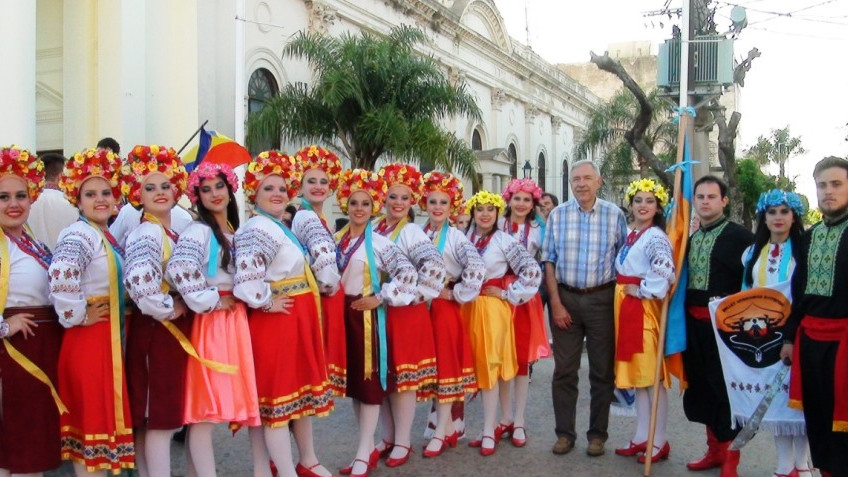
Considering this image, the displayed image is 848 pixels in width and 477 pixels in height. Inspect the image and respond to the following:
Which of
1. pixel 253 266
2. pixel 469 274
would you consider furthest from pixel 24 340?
pixel 469 274

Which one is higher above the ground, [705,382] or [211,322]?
[211,322]

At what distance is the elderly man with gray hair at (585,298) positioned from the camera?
5750 millimetres

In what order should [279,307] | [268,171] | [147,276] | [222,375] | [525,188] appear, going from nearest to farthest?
[147,276] < [222,375] < [279,307] < [268,171] < [525,188]

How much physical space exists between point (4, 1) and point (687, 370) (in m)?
9.15

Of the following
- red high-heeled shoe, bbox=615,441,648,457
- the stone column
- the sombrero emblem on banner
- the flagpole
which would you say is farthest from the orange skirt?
the stone column

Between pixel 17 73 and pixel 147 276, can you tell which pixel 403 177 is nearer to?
pixel 147 276

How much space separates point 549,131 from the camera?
36531 millimetres

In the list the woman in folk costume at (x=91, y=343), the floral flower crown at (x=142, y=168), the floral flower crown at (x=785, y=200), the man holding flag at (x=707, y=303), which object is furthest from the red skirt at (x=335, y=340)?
the floral flower crown at (x=785, y=200)

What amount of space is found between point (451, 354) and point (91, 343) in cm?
249

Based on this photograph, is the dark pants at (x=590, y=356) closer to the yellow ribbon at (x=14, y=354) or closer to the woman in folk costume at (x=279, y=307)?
the woman in folk costume at (x=279, y=307)

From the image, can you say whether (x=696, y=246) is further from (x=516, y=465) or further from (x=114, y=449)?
(x=114, y=449)

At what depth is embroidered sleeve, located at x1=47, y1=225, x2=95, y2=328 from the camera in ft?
12.7

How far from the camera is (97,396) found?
4031 millimetres

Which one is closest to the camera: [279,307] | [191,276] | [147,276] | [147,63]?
[147,276]
